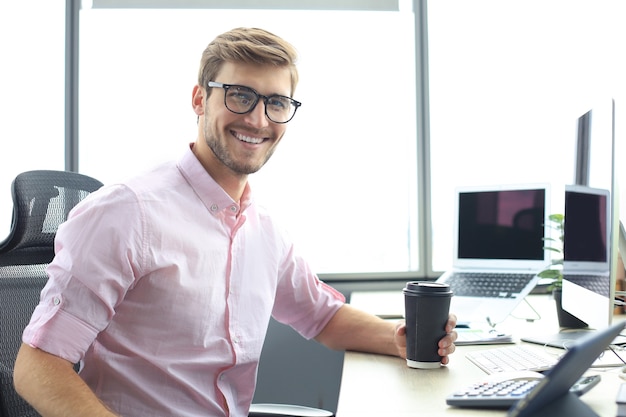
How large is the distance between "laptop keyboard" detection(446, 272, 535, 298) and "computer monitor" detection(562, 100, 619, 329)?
1.03 feet

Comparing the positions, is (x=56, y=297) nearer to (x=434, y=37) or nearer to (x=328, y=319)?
(x=328, y=319)

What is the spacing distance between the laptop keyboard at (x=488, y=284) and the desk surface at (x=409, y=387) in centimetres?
42

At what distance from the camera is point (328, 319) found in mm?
1666

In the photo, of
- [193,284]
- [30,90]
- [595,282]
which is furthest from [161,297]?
[30,90]

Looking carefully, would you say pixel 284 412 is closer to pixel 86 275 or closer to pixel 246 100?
pixel 86 275

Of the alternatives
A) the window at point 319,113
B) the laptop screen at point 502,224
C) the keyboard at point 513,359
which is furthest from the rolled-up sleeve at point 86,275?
the window at point 319,113

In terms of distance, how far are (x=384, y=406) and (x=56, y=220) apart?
2.73 ft

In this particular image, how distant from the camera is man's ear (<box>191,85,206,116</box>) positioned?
158cm

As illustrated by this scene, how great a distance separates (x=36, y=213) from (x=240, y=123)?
1.55ft

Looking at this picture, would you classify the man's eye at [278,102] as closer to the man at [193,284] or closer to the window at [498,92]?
the man at [193,284]

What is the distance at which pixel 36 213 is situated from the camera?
1416mm

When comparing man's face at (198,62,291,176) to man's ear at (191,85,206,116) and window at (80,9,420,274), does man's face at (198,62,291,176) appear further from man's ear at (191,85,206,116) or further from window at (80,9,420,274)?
window at (80,9,420,274)

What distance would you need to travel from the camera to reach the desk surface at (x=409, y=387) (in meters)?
1.03

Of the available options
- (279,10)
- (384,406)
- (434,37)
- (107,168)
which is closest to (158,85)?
(107,168)
